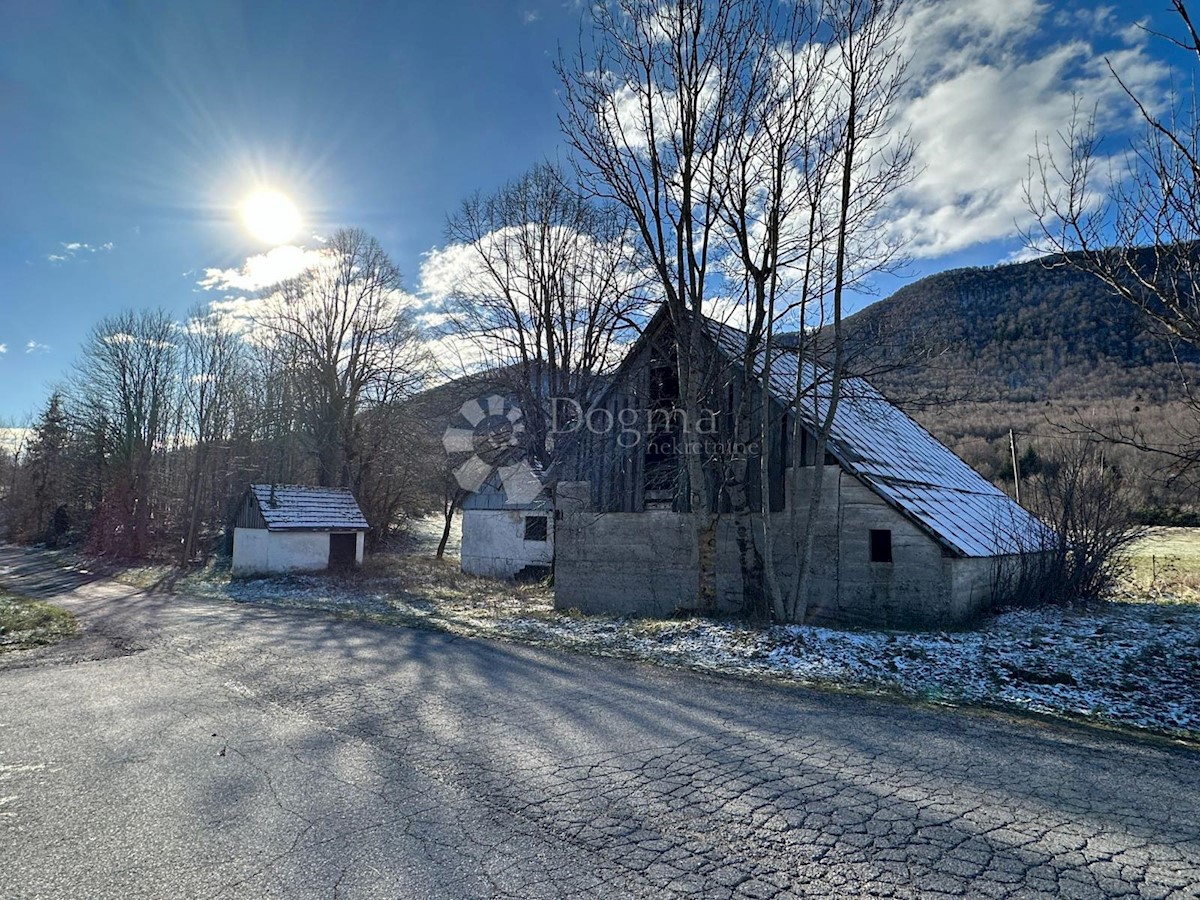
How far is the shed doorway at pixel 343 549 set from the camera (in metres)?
29.3

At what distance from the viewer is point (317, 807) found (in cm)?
436

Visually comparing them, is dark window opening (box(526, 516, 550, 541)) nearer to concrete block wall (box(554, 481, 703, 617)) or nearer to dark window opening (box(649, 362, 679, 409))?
concrete block wall (box(554, 481, 703, 617))

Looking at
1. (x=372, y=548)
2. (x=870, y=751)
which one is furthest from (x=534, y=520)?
(x=870, y=751)

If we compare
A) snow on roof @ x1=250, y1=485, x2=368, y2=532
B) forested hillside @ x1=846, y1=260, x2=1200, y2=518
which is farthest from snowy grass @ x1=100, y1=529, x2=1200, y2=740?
snow on roof @ x1=250, y1=485, x2=368, y2=532

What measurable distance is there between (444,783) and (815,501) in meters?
9.21

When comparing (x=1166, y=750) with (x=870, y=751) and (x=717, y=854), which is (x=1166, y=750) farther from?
(x=717, y=854)

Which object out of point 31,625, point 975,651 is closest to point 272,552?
point 31,625

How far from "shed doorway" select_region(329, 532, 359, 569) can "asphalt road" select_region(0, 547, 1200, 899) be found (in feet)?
71.7

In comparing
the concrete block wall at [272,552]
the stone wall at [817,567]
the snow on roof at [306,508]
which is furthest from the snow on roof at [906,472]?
the concrete block wall at [272,552]

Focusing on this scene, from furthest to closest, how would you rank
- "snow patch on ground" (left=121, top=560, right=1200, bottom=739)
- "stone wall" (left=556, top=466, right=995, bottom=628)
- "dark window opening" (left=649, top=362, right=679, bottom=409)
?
"dark window opening" (left=649, top=362, right=679, bottom=409), "stone wall" (left=556, top=466, right=995, bottom=628), "snow patch on ground" (left=121, top=560, right=1200, bottom=739)

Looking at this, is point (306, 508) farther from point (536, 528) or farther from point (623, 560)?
point (623, 560)

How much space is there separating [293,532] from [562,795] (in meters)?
25.8

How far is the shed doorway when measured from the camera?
1153 inches

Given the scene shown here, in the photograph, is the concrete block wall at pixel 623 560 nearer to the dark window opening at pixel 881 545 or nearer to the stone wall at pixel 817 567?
the stone wall at pixel 817 567
